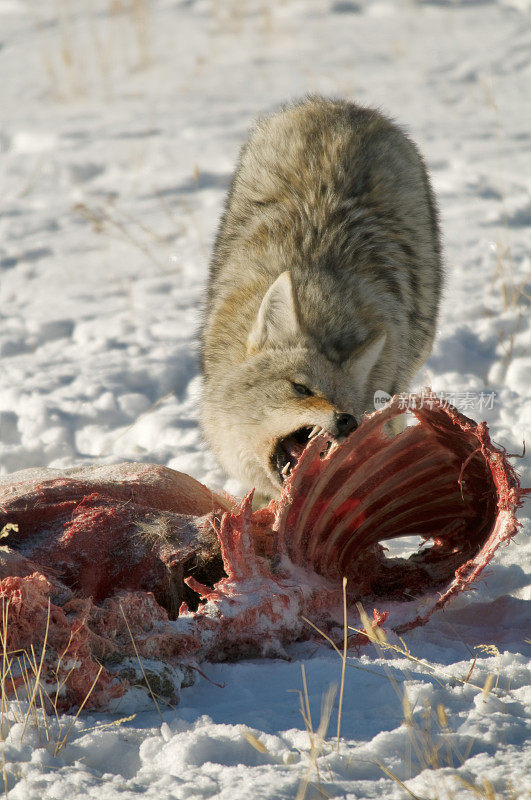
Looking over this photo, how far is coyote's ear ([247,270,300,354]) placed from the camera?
12.1 feet

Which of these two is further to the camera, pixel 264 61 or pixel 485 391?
pixel 264 61

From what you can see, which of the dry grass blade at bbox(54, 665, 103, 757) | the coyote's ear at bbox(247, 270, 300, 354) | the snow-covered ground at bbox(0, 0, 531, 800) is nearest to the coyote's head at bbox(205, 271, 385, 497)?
the coyote's ear at bbox(247, 270, 300, 354)

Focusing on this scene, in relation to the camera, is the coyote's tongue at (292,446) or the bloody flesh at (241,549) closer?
the bloody flesh at (241,549)

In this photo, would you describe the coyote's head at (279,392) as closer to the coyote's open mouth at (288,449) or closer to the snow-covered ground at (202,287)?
the coyote's open mouth at (288,449)

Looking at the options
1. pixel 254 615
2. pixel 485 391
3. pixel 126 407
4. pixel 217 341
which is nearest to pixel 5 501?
pixel 254 615

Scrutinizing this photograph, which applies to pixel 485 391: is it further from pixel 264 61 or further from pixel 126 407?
pixel 264 61

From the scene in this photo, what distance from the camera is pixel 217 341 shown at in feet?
14.5

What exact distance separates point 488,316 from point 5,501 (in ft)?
14.8

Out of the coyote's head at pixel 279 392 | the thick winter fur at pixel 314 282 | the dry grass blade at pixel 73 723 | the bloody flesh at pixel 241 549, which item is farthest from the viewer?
the thick winter fur at pixel 314 282

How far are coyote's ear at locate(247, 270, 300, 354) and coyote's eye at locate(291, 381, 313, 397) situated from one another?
303 millimetres

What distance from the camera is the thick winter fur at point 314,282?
3.75 metres

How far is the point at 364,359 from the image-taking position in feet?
12.6

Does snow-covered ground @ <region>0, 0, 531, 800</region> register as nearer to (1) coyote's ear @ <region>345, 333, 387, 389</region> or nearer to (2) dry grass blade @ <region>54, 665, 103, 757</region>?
(2) dry grass blade @ <region>54, 665, 103, 757</region>

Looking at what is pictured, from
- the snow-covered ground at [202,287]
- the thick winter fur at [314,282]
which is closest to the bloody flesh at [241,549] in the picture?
the snow-covered ground at [202,287]
